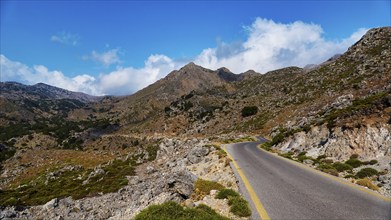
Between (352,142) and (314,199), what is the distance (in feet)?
57.5

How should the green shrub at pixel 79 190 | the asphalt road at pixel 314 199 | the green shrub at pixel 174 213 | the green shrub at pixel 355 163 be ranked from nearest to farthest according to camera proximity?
the asphalt road at pixel 314 199 < the green shrub at pixel 174 213 < the green shrub at pixel 355 163 < the green shrub at pixel 79 190

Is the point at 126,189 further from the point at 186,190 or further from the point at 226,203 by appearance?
the point at 226,203

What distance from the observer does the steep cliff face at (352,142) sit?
2563cm

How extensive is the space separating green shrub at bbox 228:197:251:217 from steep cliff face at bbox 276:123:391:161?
17.2m

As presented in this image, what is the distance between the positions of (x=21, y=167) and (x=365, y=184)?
118 meters

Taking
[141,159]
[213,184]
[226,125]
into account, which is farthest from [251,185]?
[226,125]

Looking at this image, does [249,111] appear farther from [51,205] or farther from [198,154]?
[51,205]

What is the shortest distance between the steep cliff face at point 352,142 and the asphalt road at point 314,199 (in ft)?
29.7

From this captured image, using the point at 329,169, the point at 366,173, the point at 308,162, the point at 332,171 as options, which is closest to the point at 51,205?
the point at 308,162

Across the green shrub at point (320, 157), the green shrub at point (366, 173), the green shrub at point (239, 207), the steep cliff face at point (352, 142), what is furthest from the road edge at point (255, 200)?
the steep cliff face at point (352, 142)

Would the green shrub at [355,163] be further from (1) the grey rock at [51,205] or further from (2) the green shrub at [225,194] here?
(1) the grey rock at [51,205]

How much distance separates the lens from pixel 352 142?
28.2m

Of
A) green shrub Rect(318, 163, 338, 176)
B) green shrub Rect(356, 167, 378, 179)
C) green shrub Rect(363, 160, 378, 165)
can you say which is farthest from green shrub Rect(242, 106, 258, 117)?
green shrub Rect(356, 167, 378, 179)

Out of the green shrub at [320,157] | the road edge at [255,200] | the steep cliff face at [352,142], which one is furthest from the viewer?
the green shrub at [320,157]
